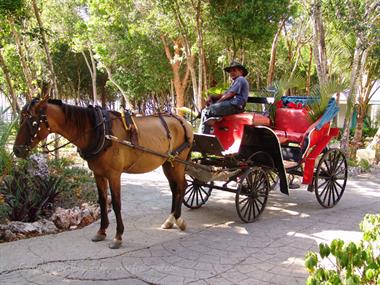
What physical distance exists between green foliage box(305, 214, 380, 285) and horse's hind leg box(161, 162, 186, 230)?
389 cm

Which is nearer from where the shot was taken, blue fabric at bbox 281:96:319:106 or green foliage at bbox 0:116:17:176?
green foliage at bbox 0:116:17:176

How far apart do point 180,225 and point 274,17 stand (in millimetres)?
8121

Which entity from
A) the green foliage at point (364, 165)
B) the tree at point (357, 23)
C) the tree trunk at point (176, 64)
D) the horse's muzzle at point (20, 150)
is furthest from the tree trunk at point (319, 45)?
the tree trunk at point (176, 64)

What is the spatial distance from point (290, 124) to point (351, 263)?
5535 millimetres

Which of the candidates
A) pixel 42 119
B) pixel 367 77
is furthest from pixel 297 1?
pixel 42 119

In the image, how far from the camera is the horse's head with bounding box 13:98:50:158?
495cm

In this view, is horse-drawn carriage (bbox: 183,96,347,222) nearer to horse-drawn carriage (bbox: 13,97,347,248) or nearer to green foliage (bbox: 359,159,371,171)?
horse-drawn carriage (bbox: 13,97,347,248)

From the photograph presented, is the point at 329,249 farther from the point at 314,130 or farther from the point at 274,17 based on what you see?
the point at 274,17

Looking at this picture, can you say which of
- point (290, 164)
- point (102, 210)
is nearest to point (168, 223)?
point (102, 210)

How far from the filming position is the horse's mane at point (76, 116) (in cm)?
527

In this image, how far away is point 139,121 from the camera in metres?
6.05

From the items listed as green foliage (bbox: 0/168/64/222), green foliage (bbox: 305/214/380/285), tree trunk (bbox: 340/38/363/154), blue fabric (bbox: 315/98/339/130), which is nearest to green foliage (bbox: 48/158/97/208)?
green foliage (bbox: 0/168/64/222)

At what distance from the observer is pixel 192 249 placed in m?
5.62

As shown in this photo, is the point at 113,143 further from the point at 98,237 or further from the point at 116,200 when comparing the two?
the point at 98,237
